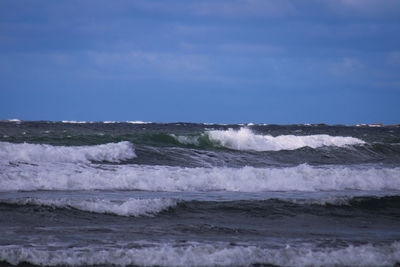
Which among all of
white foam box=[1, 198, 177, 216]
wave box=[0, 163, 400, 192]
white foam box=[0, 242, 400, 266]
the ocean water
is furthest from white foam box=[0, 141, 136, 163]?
white foam box=[0, 242, 400, 266]

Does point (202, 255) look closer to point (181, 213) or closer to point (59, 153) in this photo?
point (181, 213)

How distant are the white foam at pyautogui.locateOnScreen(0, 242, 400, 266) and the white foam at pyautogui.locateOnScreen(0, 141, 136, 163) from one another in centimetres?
692

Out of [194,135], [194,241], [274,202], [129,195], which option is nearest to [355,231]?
[274,202]

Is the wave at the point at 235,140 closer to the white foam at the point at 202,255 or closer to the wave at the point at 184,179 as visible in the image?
the wave at the point at 184,179

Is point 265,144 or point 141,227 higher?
point 265,144

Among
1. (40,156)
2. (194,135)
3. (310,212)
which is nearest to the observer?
(310,212)

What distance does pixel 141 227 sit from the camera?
6555mm

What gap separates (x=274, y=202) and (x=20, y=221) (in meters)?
4.20

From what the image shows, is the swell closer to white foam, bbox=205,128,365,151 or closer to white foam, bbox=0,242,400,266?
white foam, bbox=0,242,400,266

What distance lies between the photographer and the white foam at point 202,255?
195 inches

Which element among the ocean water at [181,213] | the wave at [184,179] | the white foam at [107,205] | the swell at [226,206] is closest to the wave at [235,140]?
the ocean water at [181,213]

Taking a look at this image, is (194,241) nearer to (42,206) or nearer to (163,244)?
(163,244)

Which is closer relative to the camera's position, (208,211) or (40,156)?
(208,211)

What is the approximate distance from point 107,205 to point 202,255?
274 centimetres
